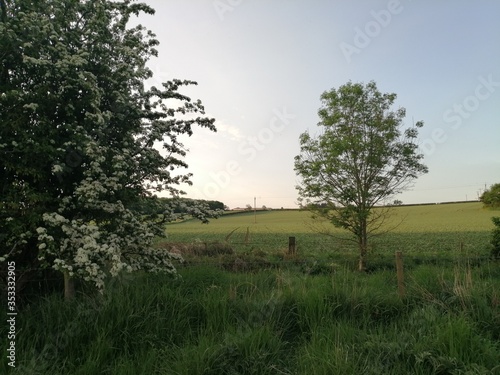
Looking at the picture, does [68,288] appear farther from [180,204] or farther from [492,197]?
[492,197]

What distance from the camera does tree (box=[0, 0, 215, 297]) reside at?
4527mm

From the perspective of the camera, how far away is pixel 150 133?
20.5ft

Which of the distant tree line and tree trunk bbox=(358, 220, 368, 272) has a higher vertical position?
the distant tree line

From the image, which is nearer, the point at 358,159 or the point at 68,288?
the point at 68,288

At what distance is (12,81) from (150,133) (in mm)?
2214

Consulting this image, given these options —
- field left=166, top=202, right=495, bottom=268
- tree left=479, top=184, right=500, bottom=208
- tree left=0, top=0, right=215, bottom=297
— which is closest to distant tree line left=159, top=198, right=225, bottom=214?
tree left=0, top=0, right=215, bottom=297

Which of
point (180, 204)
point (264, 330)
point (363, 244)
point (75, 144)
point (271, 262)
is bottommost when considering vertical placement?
point (264, 330)

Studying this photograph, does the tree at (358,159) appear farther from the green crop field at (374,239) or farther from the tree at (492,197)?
the tree at (492,197)

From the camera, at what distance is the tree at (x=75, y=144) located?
4.53 m

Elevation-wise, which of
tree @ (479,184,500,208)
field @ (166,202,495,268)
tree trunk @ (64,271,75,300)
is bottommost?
field @ (166,202,495,268)

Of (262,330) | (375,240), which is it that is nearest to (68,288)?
(262,330)

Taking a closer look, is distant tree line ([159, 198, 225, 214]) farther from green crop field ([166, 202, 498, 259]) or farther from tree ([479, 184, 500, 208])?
tree ([479, 184, 500, 208])

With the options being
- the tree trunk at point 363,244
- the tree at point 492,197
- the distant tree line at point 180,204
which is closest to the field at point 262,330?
the distant tree line at point 180,204

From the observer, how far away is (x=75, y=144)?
4734 millimetres
